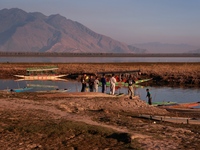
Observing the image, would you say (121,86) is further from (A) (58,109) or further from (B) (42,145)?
(B) (42,145)

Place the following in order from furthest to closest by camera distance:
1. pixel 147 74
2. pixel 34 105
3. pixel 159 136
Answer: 1. pixel 147 74
2. pixel 34 105
3. pixel 159 136

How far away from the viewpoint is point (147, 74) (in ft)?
188

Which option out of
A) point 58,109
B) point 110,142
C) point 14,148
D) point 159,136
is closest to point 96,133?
point 110,142

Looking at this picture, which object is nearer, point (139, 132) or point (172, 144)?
point (172, 144)

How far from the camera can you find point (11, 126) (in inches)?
→ 547

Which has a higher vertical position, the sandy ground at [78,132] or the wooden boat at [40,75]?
the sandy ground at [78,132]

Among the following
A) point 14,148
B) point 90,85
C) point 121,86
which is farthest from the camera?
point 121,86

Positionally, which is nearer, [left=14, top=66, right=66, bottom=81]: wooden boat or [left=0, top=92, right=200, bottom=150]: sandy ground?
[left=0, top=92, right=200, bottom=150]: sandy ground

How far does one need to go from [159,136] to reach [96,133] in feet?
7.10

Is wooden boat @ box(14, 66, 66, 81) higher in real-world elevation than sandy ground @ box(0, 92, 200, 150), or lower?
lower

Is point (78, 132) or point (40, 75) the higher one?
point (78, 132)

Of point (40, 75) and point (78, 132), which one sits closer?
point (78, 132)

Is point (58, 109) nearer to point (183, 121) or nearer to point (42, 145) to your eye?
point (183, 121)

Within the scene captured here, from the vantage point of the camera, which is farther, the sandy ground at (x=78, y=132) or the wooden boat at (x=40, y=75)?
the wooden boat at (x=40, y=75)
